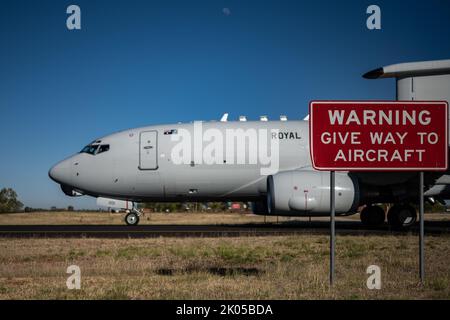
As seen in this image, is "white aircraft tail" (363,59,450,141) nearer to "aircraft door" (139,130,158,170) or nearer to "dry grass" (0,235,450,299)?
"dry grass" (0,235,450,299)

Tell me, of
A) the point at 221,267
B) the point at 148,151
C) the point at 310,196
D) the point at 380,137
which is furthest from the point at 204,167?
the point at 380,137

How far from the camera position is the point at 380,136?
8.38 meters

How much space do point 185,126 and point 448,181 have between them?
470 inches

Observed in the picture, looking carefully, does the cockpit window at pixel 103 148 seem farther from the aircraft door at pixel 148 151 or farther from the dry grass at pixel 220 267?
the dry grass at pixel 220 267

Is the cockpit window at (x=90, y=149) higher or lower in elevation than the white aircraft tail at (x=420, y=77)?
lower

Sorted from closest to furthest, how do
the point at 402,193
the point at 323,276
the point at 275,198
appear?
the point at 323,276, the point at 275,198, the point at 402,193

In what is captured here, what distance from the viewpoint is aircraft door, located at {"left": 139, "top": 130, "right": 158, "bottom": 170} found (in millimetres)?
21453

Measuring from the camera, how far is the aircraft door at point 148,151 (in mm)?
21453

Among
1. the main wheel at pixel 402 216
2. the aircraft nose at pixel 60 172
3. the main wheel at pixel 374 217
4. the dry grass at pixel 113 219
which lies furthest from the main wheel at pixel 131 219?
the main wheel at pixel 402 216

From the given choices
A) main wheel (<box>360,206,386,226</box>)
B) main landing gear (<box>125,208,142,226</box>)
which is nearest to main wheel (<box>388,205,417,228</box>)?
main wheel (<box>360,206,386,226</box>)

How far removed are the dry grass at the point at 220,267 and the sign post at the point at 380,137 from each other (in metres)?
1.14

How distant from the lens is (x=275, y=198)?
18625 mm
